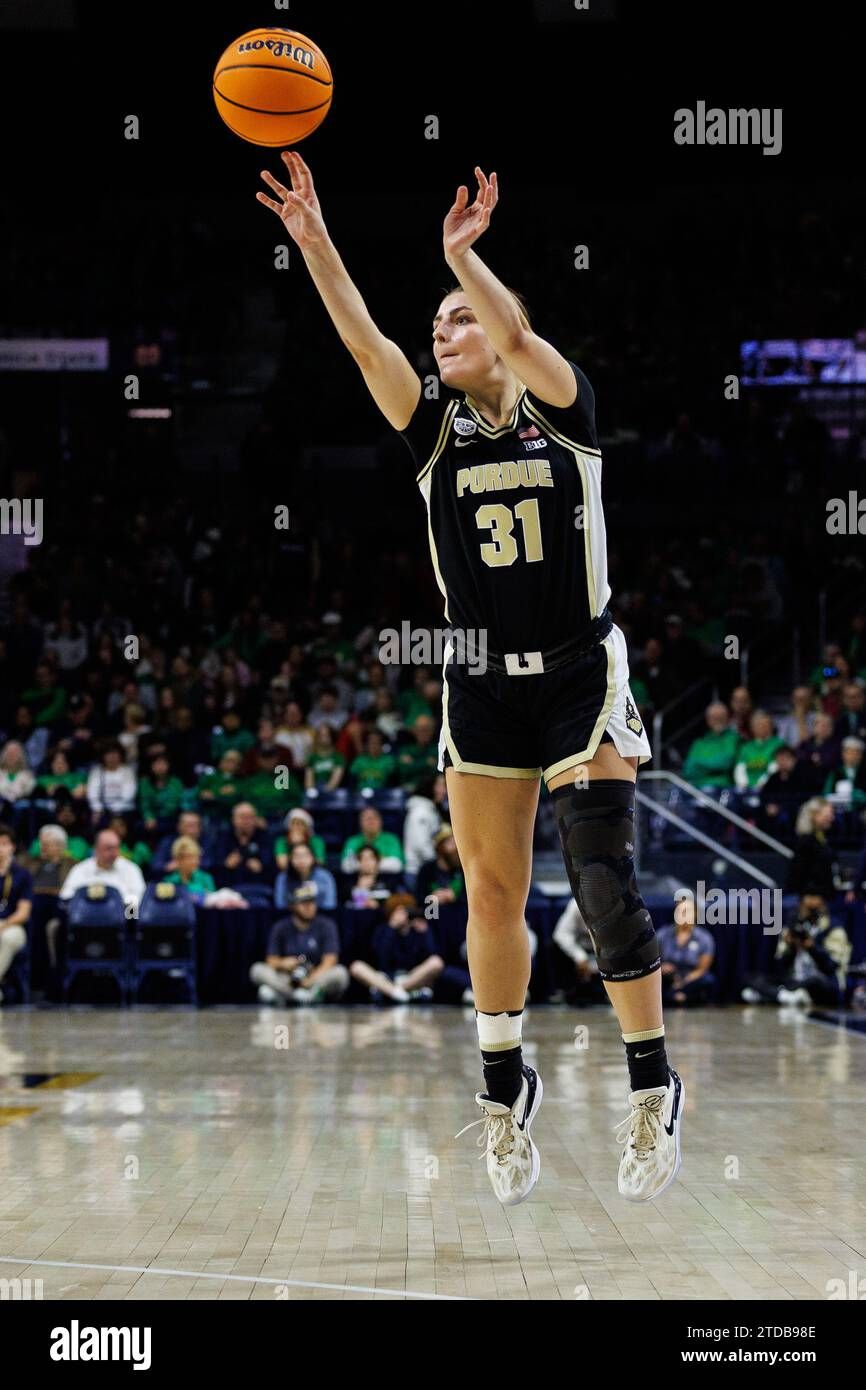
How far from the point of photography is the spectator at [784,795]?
50.5 feet

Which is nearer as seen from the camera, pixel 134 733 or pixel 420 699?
pixel 134 733

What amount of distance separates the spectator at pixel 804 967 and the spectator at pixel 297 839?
A: 409 cm

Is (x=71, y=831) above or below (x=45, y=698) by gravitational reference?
below

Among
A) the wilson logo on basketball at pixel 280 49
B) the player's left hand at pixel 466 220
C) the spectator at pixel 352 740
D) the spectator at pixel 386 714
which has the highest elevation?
the wilson logo on basketball at pixel 280 49

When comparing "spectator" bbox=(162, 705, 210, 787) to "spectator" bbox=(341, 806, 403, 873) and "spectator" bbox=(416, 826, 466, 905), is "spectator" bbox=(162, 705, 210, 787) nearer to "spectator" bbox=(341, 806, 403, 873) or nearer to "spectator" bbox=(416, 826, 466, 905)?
"spectator" bbox=(341, 806, 403, 873)

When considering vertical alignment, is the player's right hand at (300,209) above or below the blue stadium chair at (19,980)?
above

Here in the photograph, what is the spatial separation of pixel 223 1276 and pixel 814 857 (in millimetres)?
10064

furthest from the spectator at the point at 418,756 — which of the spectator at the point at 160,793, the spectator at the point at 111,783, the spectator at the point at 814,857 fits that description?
the spectator at the point at 814,857

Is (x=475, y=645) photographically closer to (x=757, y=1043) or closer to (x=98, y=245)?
(x=757, y=1043)

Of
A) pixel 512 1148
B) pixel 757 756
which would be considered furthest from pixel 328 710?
pixel 512 1148

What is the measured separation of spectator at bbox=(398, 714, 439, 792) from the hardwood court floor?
3.80 m

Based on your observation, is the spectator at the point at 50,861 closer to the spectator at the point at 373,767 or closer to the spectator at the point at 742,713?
the spectator at the point at 373,767

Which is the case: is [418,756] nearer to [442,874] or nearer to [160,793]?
[442,874]

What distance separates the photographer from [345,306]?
4.94 meters
